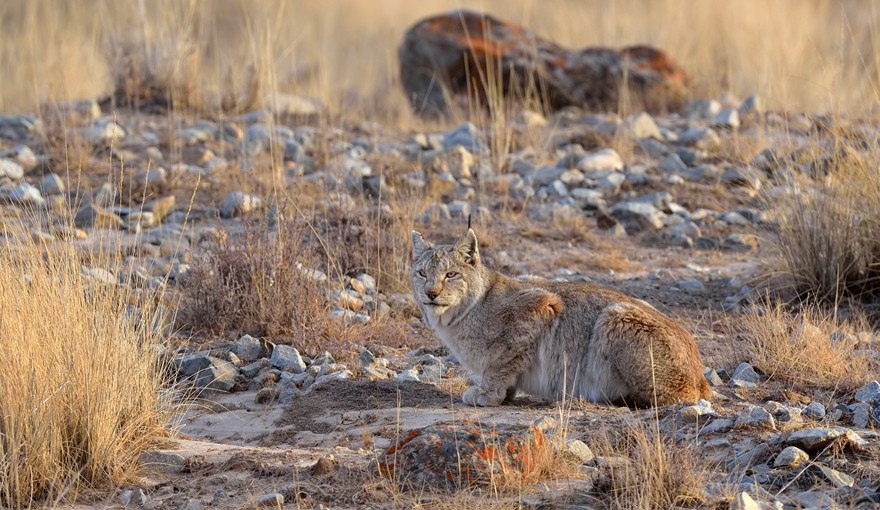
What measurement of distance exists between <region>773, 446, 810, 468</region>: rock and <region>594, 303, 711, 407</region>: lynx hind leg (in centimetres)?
103

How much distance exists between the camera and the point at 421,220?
10.3 m

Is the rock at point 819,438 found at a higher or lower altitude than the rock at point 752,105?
lower

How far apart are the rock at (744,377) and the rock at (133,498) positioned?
12.2ft

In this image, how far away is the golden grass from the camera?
43.1 feet

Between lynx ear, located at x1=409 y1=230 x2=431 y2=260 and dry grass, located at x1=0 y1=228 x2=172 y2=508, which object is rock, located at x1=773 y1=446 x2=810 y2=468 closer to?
lynx ear, located at x1=409 y1=230 x2=431 y2=260

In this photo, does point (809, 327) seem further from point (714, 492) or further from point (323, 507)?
point (323, 507)

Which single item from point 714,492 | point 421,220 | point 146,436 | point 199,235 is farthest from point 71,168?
point 714,492

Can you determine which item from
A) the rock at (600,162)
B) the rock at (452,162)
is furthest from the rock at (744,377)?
the rock at (600,162)

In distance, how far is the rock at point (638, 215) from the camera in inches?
428

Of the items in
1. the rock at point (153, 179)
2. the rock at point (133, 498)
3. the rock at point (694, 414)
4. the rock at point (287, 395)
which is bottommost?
the rock at point (287, 395)

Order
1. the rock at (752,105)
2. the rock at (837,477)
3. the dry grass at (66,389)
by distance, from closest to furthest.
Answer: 1. the rock at (837,477)
2. the dry grass at (66,389)
3. the rock at (752,105)

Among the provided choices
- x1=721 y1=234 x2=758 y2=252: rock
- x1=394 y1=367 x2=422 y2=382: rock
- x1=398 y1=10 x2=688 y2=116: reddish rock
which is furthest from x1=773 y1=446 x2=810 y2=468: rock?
x1=398 y1=10 x2=688 y2=116: reddish rock

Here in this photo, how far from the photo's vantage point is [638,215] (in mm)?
10945

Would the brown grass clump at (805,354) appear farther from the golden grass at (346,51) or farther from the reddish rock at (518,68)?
the reddish rock at (518,68)
